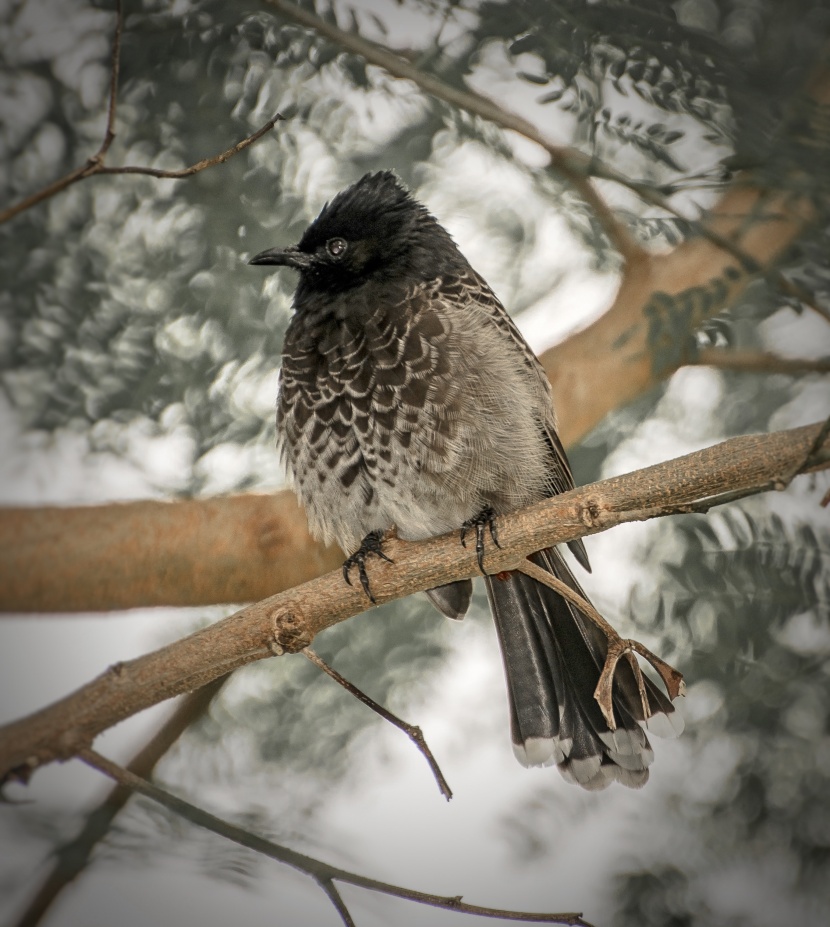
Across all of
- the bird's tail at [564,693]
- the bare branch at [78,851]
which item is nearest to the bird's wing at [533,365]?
the bird's tail at [564,693]

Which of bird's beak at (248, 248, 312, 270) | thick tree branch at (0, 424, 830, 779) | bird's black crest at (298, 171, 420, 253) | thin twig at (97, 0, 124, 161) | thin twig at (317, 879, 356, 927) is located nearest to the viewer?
thick tree branch at (0, 424, 830, 779)

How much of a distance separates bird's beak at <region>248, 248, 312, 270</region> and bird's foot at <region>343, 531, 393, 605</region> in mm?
818

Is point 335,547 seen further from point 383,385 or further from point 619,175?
point 619,175

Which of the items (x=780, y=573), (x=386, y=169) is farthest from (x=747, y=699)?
(x=386, y=169)

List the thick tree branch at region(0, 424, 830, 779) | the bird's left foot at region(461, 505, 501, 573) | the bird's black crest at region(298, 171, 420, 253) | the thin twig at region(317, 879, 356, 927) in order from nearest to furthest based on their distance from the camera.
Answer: the thick tree branch at region(0, 424, 830, 779)
the thin twig at region(317, 879, 356, 927)
the bird's left foot at region(461, 505, 501, 573)
the bird's black crest at region(298, 171, 420, 253)

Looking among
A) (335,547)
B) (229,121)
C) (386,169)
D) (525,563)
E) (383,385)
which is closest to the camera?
(525,563)

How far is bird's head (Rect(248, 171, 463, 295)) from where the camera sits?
2.71 m

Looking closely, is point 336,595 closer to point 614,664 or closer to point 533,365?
point 614,664

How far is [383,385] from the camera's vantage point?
2.43 meters

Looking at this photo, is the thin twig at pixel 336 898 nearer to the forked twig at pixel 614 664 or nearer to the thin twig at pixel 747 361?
the forked twig at pixel 614 664

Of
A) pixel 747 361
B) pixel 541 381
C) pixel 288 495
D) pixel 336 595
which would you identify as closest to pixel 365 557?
pixel 336 595

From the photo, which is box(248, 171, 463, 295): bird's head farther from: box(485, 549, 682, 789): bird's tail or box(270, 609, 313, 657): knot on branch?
box(270, 609, 313, 657): knot on branch

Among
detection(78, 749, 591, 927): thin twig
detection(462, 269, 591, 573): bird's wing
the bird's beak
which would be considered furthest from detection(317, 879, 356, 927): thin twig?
the bird's beak

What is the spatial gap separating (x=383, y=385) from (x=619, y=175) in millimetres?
882
